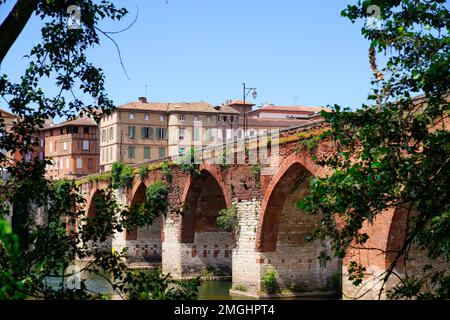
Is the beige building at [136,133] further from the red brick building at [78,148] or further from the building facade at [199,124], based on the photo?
the red brick building at [78,148]

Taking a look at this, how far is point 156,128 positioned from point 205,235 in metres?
35.4

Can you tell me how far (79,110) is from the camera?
8.88 m

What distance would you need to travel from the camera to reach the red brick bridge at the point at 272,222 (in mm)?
19514

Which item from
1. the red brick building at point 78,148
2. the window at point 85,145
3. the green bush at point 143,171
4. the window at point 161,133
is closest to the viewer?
the green bush at point 143,171

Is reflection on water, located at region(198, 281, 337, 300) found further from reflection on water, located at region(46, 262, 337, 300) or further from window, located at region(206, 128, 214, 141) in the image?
window, located at region(206, 128, 214, 141)

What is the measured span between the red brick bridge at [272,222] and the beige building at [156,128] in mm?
34143

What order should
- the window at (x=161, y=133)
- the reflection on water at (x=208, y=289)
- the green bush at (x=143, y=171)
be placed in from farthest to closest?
the window at (x=161, y=133), the green bush at (x=143, y=171), the reflection on water at (x=208, y=289)

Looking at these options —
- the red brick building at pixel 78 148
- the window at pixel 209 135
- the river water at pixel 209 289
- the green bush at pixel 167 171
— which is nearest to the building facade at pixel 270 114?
the window at pixel 209 135

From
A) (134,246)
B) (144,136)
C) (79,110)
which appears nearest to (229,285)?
(134,246)

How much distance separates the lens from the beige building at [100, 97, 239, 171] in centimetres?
6419

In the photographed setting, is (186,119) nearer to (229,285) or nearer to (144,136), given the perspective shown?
(144,136)

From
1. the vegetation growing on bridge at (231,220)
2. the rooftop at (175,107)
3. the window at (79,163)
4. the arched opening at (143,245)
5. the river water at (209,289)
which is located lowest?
the river water at (209,289)

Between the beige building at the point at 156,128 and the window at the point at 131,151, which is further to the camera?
the window at the point at 131,151
